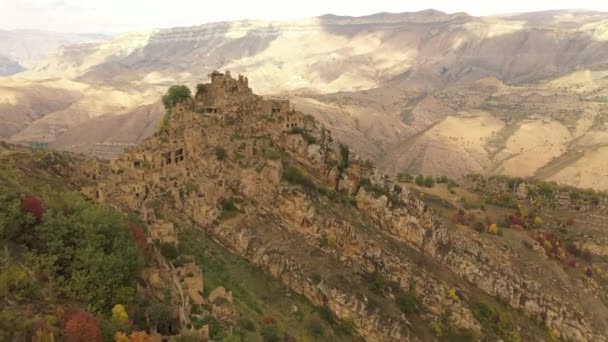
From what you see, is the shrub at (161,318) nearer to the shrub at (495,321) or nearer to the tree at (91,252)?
the tree at (91,252)

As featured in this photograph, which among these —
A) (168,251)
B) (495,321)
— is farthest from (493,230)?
(168,251)

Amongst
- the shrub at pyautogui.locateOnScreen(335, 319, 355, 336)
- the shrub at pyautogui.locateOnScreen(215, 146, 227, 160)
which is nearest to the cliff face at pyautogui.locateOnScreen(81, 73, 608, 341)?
the shrub at pyautogui.locateOnScreen(215, 146, 227, 160)

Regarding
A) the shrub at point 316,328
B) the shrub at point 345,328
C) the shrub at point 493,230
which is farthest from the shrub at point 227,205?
the shrub at point 493,230

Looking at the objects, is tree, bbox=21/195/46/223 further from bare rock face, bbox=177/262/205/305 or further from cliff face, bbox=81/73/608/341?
cliff face, bbox=81/73/608/341

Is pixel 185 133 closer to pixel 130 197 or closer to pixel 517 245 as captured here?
pixel 130 197

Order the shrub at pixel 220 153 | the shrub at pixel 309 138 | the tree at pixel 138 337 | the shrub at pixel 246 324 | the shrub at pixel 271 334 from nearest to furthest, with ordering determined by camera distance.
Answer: the tree at pixel 138 337 < the shrub at pixel 246 324 < the shrub at pixel 271 334 < the shrub at pixel 220 153 < the shrub at pixel 309 138
